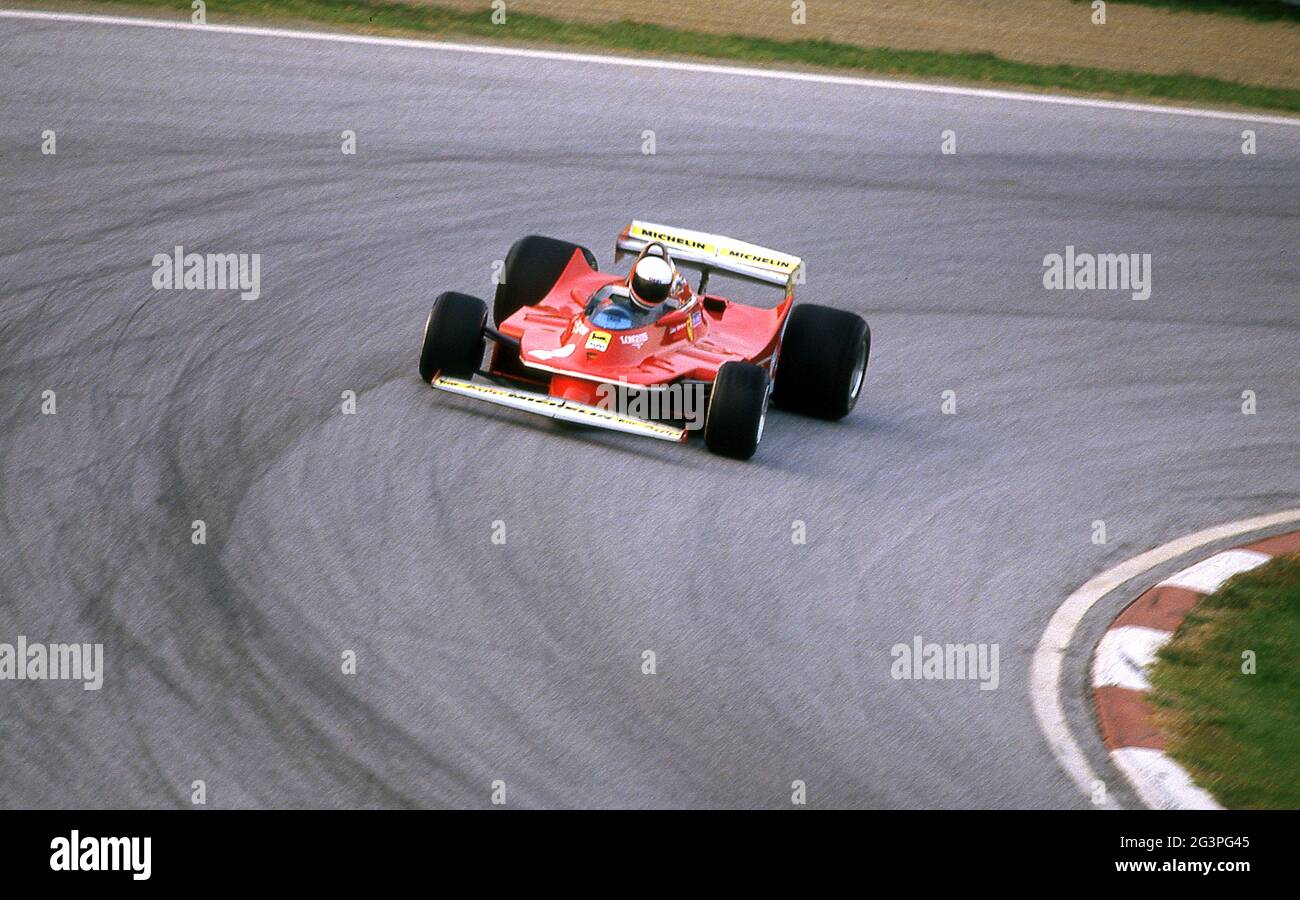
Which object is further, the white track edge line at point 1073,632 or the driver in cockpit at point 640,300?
the driver in cockpit at point 640,300

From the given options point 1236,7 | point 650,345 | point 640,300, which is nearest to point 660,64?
point 640,300

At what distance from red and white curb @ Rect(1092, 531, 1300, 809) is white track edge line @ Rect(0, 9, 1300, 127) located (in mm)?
8579

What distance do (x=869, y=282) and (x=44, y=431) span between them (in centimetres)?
613

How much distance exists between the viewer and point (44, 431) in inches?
342

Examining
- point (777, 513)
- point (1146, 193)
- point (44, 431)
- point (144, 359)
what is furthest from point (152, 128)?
point (1146, 193)

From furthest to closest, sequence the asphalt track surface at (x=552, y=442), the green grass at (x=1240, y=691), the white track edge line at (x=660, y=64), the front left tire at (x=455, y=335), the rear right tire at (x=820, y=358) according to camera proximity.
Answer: the white track edge line at (x=660, y=64), the rear right tire at (x=820, y=358), the front left tire at (x=455, y=335), the green grass at (x=1240, y=691), the asphalt track surface at (x=552, y=442)

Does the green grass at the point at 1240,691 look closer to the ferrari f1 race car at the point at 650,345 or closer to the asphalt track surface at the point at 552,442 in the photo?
the asphalt track surface at the point at 552,442

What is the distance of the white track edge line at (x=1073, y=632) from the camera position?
6871mm

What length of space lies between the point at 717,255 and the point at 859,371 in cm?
106

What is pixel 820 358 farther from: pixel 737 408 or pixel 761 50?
pixel 761 50

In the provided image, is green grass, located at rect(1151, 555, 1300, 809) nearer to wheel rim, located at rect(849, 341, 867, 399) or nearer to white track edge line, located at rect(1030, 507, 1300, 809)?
white track edge line, located at rect(1030, 507, 1300, 809)

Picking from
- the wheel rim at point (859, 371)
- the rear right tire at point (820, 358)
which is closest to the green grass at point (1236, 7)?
the wheel rim at point (859, 371)
